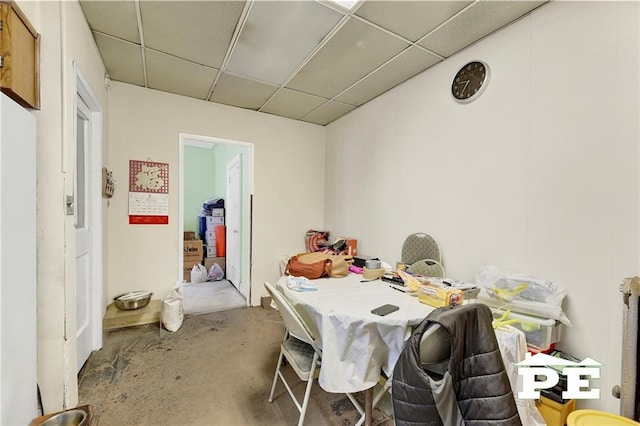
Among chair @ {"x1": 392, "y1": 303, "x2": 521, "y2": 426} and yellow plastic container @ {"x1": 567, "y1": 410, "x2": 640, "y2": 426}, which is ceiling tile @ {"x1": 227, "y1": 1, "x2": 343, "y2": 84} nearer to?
chair @ {"x1": 392, "y1": 303, "x2": 521, "y2": 426}

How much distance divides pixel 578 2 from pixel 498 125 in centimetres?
78

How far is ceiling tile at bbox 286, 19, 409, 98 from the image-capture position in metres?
2.12

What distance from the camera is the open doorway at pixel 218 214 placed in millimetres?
3695

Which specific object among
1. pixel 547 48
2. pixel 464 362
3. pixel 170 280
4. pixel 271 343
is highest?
pixel 547 48

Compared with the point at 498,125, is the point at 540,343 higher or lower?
lower

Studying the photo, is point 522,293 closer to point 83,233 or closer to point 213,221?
point 83,233

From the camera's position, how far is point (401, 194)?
2850 millimetres

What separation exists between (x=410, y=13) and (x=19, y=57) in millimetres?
2274

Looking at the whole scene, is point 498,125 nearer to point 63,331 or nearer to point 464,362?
point 464,362

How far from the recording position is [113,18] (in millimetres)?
1974

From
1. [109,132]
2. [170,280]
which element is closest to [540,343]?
[170,280]

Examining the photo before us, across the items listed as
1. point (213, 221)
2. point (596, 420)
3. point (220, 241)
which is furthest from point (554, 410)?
point (213, 221)

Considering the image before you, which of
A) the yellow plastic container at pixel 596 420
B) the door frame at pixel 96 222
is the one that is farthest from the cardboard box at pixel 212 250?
the yellow plastic container at pixel 596 420

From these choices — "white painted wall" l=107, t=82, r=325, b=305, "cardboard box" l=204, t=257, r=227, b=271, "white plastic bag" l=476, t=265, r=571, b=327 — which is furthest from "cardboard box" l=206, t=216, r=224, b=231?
"white plastic bag" l=476, t=265, r=571, b=327
